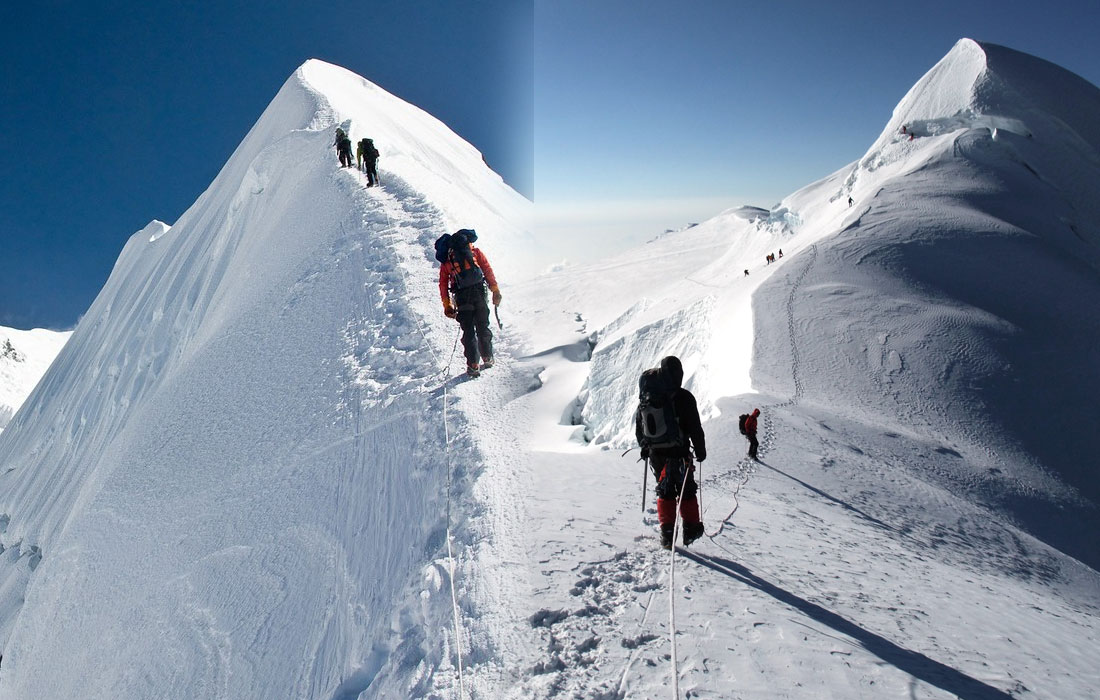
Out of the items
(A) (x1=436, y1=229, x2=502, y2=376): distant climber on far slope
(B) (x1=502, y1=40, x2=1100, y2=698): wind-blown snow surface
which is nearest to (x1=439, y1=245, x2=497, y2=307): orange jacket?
(A) (x1=436, y1=229, x2=502, y2=376): distant climber on far slope

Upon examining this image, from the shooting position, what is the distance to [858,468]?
7.81 meters

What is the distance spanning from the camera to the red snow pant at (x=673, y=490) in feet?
15.0

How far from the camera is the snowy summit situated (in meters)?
3.81

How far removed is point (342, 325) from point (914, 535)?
868 centimetres

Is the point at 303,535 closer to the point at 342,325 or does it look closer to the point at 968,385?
the point at 342,325

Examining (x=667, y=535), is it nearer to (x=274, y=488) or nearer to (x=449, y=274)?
(x=274, y=488)

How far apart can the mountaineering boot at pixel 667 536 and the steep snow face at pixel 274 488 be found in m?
1.74

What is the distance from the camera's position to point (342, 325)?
9.91 m

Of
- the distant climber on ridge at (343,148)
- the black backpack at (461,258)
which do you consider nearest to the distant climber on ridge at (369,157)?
the distant climber on ridge at (343,148)

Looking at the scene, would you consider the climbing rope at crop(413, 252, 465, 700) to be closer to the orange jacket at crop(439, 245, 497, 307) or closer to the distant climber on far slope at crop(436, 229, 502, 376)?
the distant climber on far slope at crop(436, 229, 502, 376)

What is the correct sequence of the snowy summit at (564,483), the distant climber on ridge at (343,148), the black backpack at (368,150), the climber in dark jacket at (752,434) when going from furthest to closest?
1. the distant climber on ridge at (343,148)
2. the black backpack at (368,150)
3. the climber in dark jacket at (752,434)
4. the snowy summit at (564,483)

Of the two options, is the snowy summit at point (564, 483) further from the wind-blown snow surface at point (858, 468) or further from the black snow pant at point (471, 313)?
the black snow pant at point (471, 313)

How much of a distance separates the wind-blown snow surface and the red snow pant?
30cm

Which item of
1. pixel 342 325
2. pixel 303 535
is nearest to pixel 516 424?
pixel 303 535
